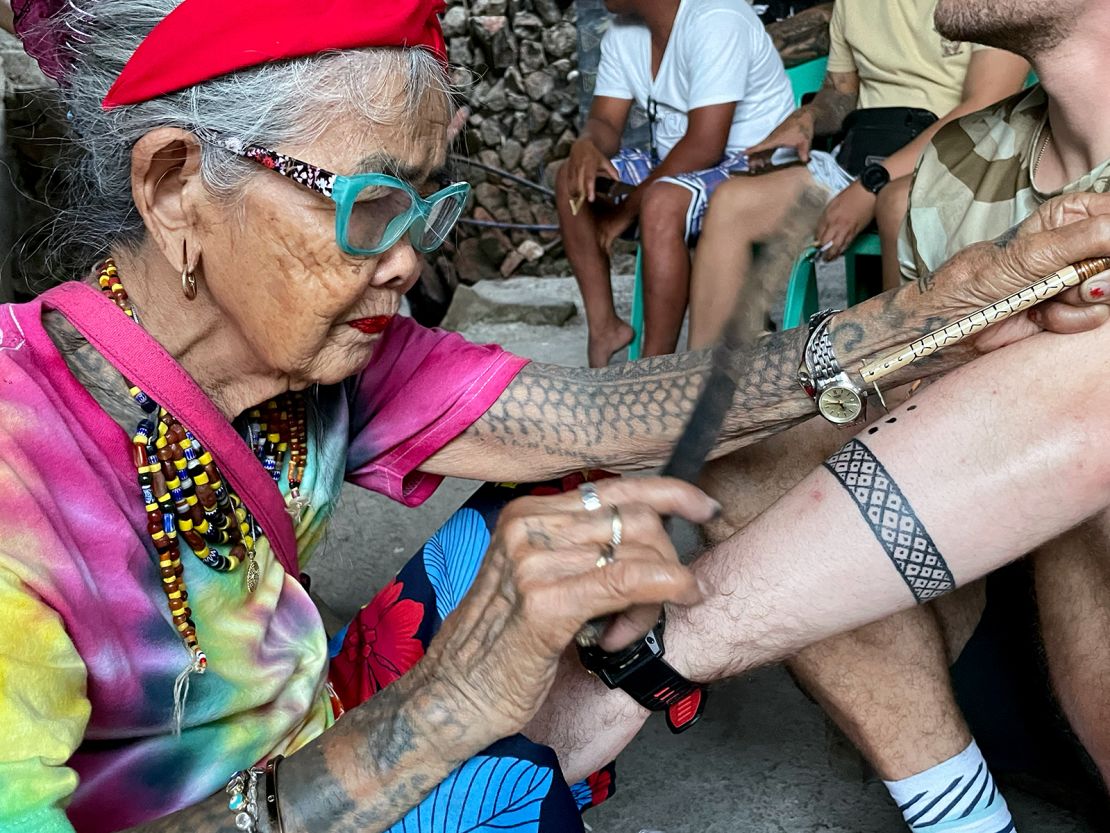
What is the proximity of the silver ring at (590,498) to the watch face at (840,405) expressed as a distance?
517 mm

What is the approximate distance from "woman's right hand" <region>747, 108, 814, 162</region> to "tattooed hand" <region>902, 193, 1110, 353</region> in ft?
6.84

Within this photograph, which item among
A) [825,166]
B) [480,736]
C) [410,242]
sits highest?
[410,242]

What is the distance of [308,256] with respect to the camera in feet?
4.44

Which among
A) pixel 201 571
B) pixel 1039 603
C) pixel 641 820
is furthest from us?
pixel 641 820

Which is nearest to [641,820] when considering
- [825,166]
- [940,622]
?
[940,622]

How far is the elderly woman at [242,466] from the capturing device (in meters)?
1.16

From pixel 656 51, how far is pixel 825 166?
39.5 inches

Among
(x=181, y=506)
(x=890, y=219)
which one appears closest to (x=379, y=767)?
(x=181, y=506)

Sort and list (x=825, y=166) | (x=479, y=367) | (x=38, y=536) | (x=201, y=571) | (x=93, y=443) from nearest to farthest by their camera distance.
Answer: (x=38, y=536)
(x=93, y=443)
(x=201, y=571)
(x=479, y=367)
(x=825, y=166)

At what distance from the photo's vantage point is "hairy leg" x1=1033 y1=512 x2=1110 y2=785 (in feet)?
4.98

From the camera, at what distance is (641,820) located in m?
1.98

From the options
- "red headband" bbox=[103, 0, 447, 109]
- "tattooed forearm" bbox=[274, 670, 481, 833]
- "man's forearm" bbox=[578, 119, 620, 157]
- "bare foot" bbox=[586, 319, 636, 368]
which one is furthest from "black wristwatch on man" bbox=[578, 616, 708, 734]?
"man's forearm" bbox=[578, 119, 620, 157]

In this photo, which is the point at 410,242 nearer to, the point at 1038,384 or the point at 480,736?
the point at 480,736

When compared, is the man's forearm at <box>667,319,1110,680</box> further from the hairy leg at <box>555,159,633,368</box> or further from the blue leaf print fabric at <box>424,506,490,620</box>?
the hairy leg at <box>555,159,633,368</box>
